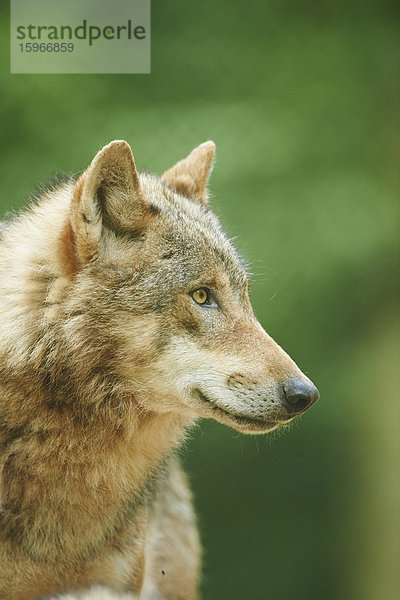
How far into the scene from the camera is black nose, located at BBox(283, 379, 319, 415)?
1969mm

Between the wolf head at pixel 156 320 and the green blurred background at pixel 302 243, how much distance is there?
1355 mm

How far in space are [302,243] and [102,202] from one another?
2.24 m

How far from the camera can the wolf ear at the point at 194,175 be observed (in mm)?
2537

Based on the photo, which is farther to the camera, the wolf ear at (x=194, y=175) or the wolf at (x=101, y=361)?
the wolf ear at (x=194, y=175)

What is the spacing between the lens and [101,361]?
2.07m

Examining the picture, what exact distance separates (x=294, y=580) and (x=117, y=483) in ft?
8.20

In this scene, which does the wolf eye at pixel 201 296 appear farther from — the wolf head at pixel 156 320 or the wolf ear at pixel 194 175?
the wolf ear at pixel 194 175

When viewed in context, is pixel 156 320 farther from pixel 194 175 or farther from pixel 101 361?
pixel 194 175

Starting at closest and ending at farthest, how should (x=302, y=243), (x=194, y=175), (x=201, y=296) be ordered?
(x=201, y=296) → (x=194, y=175) → (x=302, y=243)

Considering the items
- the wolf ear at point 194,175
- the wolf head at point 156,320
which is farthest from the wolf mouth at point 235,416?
the wolf ear at point 194,175

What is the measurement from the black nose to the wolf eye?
34cm

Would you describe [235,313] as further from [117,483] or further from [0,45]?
[0,45]

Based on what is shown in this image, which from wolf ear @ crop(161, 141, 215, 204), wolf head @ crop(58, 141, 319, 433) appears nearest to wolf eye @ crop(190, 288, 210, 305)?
wolf head @ crop(58, 141, 319, 433)

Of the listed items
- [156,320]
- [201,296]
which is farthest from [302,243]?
[156,320]
